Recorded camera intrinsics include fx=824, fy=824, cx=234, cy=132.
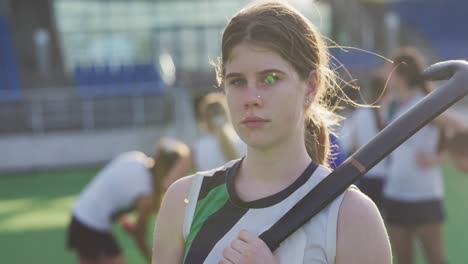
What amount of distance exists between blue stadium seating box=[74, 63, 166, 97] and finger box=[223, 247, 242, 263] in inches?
657

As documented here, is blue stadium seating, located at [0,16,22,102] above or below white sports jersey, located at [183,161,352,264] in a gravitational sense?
below

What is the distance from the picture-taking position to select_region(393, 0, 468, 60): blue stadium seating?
2514cm

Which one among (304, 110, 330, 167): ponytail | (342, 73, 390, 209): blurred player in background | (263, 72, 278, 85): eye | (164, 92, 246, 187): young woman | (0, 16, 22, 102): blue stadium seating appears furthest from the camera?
(0, 16, 22, 102): blue stadium seating

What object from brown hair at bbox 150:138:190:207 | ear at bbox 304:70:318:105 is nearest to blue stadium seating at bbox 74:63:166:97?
brown hair at bbox 150:138:190:207

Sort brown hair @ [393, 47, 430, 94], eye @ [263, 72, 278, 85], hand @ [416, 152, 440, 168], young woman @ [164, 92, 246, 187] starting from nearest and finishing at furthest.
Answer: eye @ [263, 72, 278, 85] → brown hair @ [393, 47, 430, 94] → hand @ [416, 152, 440, 168] → young woman @ [164, 92, 246, 187]

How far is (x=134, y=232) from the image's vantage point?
5.95 metres

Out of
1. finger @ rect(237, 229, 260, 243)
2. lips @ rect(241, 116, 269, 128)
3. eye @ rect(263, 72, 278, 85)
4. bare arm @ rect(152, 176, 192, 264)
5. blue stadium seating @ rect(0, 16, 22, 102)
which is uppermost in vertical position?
eye @ rect(263, 72, 278, 85)

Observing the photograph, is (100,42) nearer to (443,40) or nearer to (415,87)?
(443,40)

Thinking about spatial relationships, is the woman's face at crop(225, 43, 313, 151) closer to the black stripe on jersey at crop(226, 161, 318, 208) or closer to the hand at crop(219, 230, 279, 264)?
the black stripe on jersey at crop(226, 161, 318, 208)

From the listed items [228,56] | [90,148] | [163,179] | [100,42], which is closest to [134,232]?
[163,179]

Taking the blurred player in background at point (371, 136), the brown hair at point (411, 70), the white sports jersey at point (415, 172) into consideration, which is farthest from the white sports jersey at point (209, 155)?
the brown hair at point (411, 70)

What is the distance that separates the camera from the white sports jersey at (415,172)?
226 inches

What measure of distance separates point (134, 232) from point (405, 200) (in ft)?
6.38

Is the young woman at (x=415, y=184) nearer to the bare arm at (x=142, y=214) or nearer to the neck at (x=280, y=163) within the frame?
the bare arm at (x=142, y=214)
